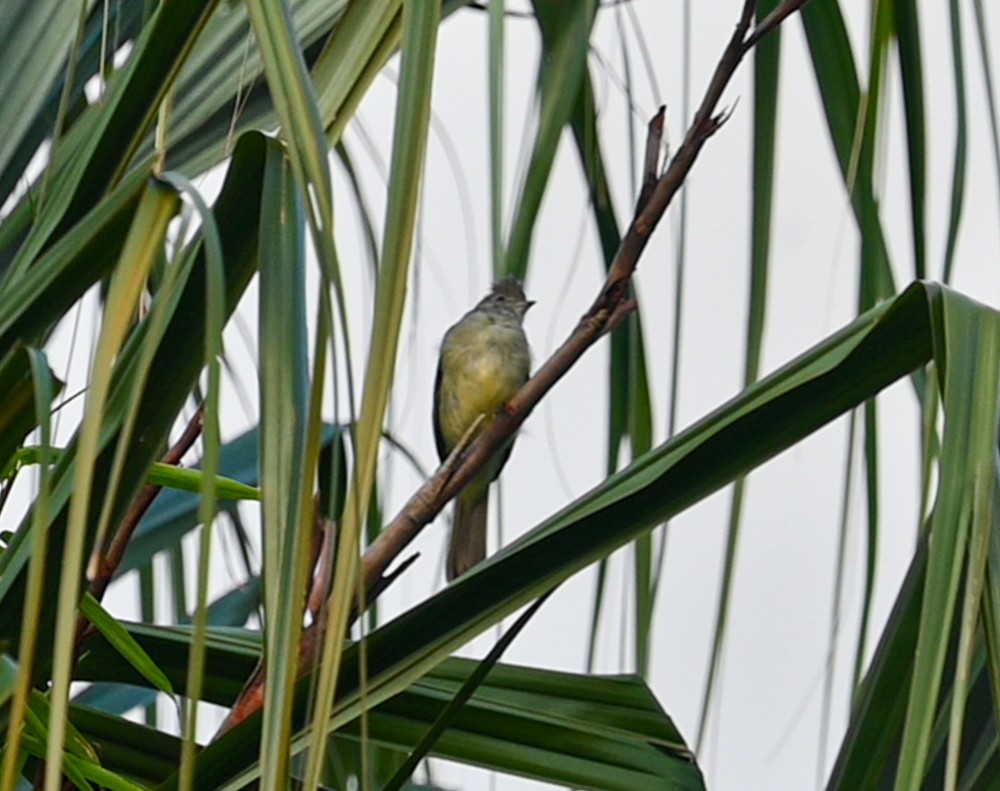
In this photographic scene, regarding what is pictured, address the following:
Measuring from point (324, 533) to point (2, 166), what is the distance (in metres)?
0.24

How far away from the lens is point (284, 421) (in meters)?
0.44

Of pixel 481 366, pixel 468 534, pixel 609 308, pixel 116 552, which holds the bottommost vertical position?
pixel 116 552

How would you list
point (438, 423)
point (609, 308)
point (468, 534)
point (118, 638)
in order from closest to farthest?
point (118, 638) → point (609, 308) → point (468, 534) → point (438, 423)

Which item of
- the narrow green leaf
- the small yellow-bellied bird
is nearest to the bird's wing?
the small yellow-bellied bird

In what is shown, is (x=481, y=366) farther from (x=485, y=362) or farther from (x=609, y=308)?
(x=609, y=308)

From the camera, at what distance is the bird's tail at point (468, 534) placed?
2684 mm

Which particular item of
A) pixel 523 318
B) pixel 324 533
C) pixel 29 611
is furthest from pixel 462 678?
pixel 523 318

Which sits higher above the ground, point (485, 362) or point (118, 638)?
point (485, 362)

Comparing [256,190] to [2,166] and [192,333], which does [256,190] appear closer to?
[192,333]

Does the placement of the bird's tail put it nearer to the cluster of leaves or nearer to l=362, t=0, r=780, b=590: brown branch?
l=362, t=0, r=780, b=590: brown branch

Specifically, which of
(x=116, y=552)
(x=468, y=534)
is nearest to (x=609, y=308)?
(x=116, y=552)

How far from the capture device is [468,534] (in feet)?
9.07

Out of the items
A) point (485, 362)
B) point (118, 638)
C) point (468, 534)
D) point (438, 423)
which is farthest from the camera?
point (438, 423)

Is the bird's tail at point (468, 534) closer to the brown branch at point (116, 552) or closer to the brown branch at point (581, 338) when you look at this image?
the brown branch at point (581, 338)
